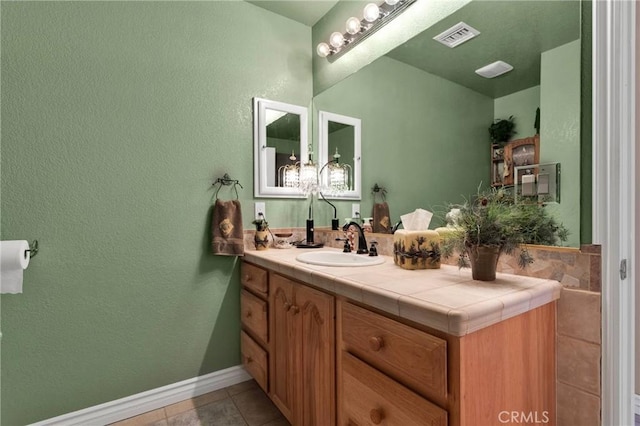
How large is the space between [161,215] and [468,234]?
5.16ft

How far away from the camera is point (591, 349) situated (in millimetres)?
889

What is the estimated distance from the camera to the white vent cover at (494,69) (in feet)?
3.68

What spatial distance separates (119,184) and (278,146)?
0.98 metres

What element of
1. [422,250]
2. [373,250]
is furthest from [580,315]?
[373,250]

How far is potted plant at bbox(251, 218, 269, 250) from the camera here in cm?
190

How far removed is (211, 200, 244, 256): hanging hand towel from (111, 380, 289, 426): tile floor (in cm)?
85

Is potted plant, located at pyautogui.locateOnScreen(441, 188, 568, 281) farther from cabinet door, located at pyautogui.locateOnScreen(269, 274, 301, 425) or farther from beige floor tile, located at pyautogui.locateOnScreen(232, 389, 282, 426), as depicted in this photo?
beige floor tile, located at pyautogui.locateOnScreen(232, 389, 282, 426)

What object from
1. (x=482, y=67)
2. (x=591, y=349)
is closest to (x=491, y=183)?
(x=482, y=67)

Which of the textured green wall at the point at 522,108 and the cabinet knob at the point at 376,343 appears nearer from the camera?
the cabinet knob at the point at 376,343

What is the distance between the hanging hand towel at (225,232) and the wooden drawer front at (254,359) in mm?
537

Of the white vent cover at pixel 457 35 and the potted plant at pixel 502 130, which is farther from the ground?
the white vent cover at pixel 457 35

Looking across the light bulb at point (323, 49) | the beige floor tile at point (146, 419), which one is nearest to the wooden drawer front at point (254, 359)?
the beige floor tile at point (146, 419)

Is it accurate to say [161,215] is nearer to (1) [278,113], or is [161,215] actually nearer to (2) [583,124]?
(1) [278,113]

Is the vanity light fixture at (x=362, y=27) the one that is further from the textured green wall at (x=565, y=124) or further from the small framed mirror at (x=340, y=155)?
the textured green wall at (x=565, y=124)
